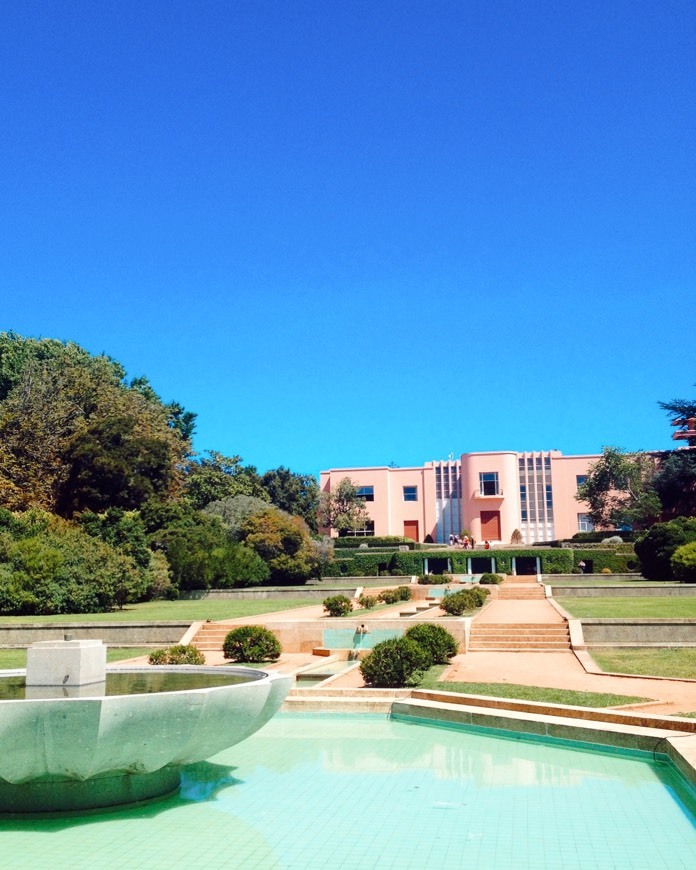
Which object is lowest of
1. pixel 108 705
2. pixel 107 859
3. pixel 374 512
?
pixel 107 859

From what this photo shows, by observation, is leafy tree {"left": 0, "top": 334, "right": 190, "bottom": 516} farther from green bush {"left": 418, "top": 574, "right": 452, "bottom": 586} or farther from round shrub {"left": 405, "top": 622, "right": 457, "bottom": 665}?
round shrub {"left": 405, "top": 622, "right": 457, "bottom": 665}

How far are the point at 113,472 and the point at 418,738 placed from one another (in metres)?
29.8

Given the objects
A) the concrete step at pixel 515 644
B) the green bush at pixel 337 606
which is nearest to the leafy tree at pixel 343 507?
the green bush at pixel 337 606

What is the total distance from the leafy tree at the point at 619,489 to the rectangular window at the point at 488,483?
5.96 metres

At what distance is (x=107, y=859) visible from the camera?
5.13 metres

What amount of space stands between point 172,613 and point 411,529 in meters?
39.8

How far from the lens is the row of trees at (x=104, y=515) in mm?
A: 25219

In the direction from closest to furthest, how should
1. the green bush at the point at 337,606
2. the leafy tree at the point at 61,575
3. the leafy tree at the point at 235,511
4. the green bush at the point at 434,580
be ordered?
the green bush at the point at 337,606 < the leafy tree at the point at 61,575 < the green bush at the point at 434,580 < the leafy tree at the point at 235,511

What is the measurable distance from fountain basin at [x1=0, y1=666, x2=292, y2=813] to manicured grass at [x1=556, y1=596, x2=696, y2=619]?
43.6ft

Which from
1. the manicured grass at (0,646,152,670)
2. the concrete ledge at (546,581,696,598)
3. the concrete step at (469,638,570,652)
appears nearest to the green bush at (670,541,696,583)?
the concrete ledge at (546,581,696,598)

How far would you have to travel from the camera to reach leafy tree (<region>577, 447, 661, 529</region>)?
49375mm

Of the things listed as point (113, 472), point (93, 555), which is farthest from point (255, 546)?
point (93, 555)

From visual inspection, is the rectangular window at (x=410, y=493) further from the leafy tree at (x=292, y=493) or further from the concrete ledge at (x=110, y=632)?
the concrete ledge at (x=110, y=632)

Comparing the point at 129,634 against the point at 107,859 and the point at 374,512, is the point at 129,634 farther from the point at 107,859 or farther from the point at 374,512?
the point at 374,512
